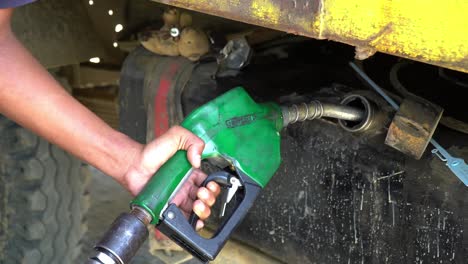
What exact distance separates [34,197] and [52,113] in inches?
29.7

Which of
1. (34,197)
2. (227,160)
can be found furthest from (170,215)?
(34,197)

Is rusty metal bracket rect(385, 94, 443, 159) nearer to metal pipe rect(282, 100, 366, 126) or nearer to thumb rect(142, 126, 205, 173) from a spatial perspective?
metal pipe rect(282, 100, 366, 126)

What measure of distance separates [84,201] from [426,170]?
1.31 metres

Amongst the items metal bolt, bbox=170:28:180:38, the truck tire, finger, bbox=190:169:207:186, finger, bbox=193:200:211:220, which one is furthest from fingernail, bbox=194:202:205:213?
the truck tire

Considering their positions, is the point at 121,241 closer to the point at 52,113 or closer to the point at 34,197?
the point at 52,113

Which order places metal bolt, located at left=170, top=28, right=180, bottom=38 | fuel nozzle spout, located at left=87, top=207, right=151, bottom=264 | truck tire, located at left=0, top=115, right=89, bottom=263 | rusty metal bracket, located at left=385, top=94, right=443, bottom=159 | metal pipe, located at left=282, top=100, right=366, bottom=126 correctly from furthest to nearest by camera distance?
truck tire, located at left=0, top=115, right=89, bottom=263 → metal bolt, located at left=170, top=28, right=180, bottom=38 → metal pipe, located at left=282, top=100, right=366, bottom=126 → rusty metal bracket, located at left=385, top=94, right=443, bottom=159 → fuel nozzle spout, located at left=87, top=207, right=151, bottom=264

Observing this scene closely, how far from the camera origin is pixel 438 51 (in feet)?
2.15

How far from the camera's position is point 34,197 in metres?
1.77

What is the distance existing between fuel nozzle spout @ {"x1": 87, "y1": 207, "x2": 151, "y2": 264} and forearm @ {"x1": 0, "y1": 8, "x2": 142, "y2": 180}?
0.71 feet

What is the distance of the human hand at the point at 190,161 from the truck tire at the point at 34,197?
731mm

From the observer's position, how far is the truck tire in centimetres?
175

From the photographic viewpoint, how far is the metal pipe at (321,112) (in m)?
1.12

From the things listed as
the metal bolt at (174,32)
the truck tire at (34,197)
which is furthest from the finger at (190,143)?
the truck tire at (34,197)

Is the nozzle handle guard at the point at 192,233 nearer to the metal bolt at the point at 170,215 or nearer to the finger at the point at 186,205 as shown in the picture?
the metal bolt at the point at 170,215
